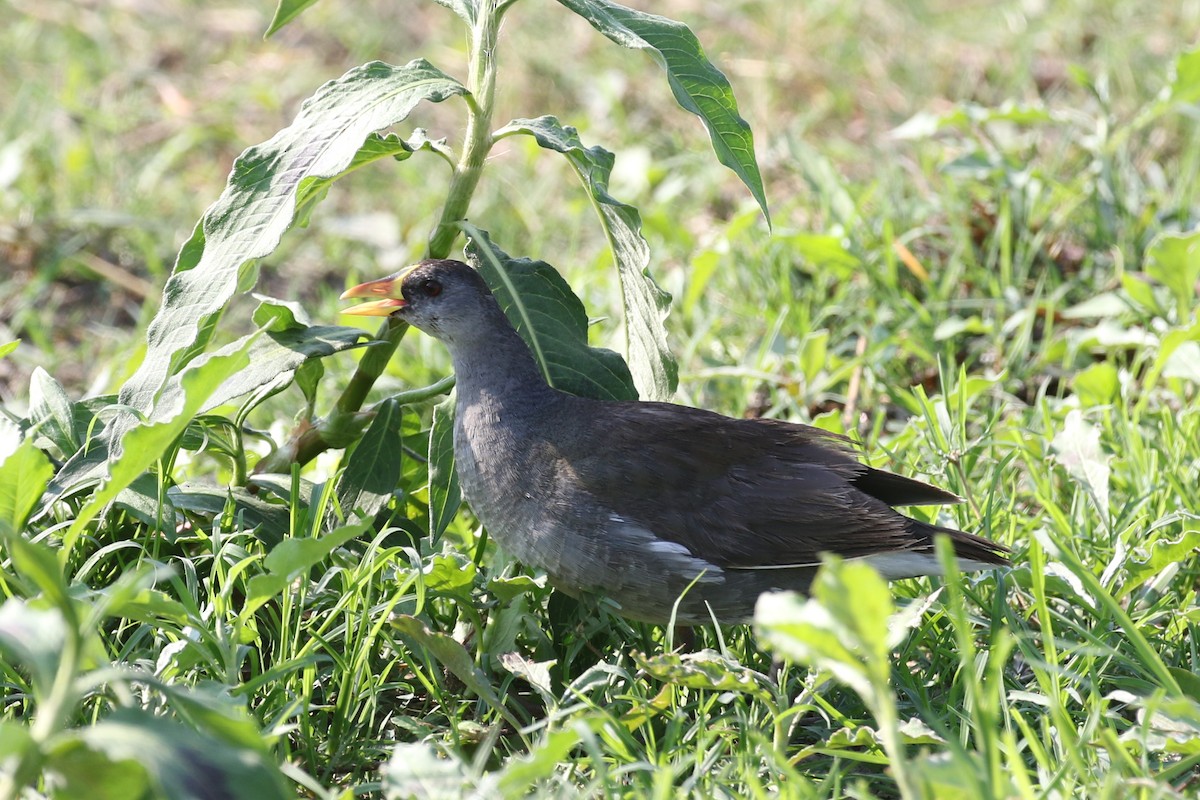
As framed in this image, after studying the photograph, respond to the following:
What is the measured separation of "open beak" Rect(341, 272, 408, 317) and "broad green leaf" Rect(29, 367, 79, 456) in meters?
0.72

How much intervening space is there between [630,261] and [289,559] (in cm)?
113

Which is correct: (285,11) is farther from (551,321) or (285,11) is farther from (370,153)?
(551,321)

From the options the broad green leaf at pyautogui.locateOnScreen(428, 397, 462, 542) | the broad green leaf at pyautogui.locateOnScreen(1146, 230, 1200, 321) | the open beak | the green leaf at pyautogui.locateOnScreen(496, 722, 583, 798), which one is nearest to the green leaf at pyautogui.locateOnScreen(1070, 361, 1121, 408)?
the broad green leaf at pyautogui.locateOnScreen(1146, 230, 1200, 321)

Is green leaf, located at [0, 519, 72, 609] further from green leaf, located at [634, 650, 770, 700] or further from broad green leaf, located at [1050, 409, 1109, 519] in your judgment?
broad green leaf, located at [1050, 409, 1109, 519]

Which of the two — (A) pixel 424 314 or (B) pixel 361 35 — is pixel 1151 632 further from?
(B) pixel 361 35

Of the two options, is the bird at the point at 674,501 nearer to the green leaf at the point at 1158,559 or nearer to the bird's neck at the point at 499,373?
the bird's neck at the point at 499,373

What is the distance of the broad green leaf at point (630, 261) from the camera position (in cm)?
306

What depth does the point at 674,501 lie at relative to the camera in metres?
3.09

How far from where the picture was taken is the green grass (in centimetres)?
250

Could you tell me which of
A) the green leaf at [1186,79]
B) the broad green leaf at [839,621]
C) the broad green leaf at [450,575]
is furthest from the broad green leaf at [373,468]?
the green leaf at [1186,79]

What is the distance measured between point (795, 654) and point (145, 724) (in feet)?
3.06

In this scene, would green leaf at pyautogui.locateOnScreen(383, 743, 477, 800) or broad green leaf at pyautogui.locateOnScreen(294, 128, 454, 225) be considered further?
broad green leaf at pyautogui.locateOnScreen(294, 128, 454, 225)

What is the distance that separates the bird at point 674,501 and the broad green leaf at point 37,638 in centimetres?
131

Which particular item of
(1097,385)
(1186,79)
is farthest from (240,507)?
(1186,79)
